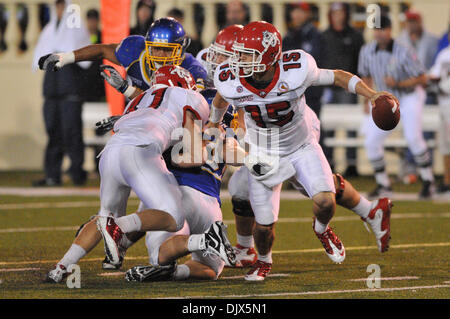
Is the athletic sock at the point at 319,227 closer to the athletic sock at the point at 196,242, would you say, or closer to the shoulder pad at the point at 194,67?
the athletic sock at the point at 196,242

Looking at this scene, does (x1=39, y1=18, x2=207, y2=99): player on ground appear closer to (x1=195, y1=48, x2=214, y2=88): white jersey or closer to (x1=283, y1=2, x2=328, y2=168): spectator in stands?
(x1=195, y1=48, x2=214, y2=88): white jersey

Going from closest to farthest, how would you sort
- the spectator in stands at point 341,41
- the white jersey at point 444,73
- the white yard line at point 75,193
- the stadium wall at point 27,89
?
the white yard line at point 75,193, the white jersey at point 444,73, the spectator in stands at point 341,41, the stadium wall at point 27,89

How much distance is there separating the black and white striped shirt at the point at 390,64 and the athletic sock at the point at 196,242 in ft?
15.9

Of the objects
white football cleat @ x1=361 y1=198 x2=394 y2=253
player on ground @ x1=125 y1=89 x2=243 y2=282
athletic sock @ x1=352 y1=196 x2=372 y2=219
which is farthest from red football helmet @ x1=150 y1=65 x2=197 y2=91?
white football cleat @ x1=361 y1=198 x2=394 y2=253

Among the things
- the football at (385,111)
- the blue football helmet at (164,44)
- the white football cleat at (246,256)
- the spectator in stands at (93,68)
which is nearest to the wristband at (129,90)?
the blue football helmet at (164,44)

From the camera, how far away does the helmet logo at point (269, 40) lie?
5.36 m

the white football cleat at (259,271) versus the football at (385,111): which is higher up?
the football at (385,111)

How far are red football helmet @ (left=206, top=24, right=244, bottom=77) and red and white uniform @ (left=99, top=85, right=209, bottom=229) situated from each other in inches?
37.9

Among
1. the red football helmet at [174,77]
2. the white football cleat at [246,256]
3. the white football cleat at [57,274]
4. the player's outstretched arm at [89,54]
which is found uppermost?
the player's outstretched arm at [89,54]

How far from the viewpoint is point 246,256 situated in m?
6.02

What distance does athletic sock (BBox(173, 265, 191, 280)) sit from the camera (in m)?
5.33

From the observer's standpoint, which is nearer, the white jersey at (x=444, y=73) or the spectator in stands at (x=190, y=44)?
the white jersey at (x=444, y=73)

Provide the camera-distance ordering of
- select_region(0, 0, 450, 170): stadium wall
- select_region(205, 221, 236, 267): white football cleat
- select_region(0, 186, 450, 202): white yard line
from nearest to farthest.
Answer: select_region(205, 221, 236, 267): white football cleat, select_region(0, 186, 450, 202): white yard line, select_region(0, 0, 450, 170): stadium wall

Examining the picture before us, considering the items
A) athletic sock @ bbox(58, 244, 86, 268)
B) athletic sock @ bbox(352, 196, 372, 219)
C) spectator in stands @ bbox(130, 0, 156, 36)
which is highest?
spectator in stands @ bbox(130, 0, 156, 36)
